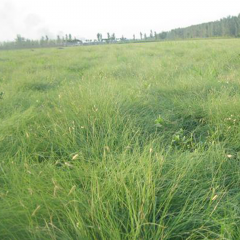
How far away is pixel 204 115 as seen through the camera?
2492mm

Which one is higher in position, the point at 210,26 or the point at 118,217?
the point at 210,26

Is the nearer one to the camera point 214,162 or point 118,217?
point 118,217

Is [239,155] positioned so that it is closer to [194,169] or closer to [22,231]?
[194,169]

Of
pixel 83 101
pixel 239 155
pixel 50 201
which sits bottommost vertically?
pixel 239 155

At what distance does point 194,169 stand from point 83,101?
150cm

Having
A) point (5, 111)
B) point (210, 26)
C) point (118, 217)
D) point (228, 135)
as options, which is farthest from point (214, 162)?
point (210, 26)

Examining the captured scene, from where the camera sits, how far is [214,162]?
158cm

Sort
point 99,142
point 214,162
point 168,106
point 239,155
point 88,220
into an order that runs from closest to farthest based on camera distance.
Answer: point 88,220 < point 214,162 < point 239,155 < point 99,142 < point 168,106

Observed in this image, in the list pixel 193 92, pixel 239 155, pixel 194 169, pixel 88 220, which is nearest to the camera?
pixel 88 220

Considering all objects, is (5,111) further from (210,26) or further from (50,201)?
(210,26)

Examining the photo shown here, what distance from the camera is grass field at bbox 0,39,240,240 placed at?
1029 millimetres

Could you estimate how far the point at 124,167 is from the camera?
1318 mm

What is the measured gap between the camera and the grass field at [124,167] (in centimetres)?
103

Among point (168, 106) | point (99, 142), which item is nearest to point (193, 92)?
point (168, 106)
